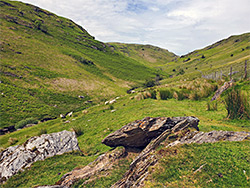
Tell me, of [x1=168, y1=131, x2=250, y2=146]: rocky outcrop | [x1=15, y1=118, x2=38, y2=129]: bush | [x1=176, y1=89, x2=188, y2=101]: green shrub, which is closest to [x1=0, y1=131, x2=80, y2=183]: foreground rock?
[x1=168, y1=131, x2=250, y2=146]: rocky outcrop

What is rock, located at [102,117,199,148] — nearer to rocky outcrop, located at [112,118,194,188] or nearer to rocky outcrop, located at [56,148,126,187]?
rocky outcrop, located at [112,118,194,188]

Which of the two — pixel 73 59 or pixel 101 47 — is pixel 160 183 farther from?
pixel 101 47

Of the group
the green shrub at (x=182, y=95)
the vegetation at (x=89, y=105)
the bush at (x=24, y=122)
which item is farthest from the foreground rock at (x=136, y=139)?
the bush at (x=24, y=122)

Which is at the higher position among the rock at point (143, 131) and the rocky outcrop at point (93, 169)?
the rock at point (143, 131)

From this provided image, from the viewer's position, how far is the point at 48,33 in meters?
95.6

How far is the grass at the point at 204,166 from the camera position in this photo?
17.9 feet

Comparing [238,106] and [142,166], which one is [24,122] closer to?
[142,166]

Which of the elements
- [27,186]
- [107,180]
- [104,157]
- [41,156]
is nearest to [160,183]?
[107,180]

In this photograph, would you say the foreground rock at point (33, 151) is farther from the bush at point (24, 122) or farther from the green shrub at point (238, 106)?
the bush at point (24, 122)

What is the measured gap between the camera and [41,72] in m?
56.3

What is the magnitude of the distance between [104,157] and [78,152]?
4.01 metres

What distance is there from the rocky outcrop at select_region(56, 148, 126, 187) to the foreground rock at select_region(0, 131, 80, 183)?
395cm

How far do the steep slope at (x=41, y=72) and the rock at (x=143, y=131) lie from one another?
1357 inches

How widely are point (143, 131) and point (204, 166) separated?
4593 millimetres
